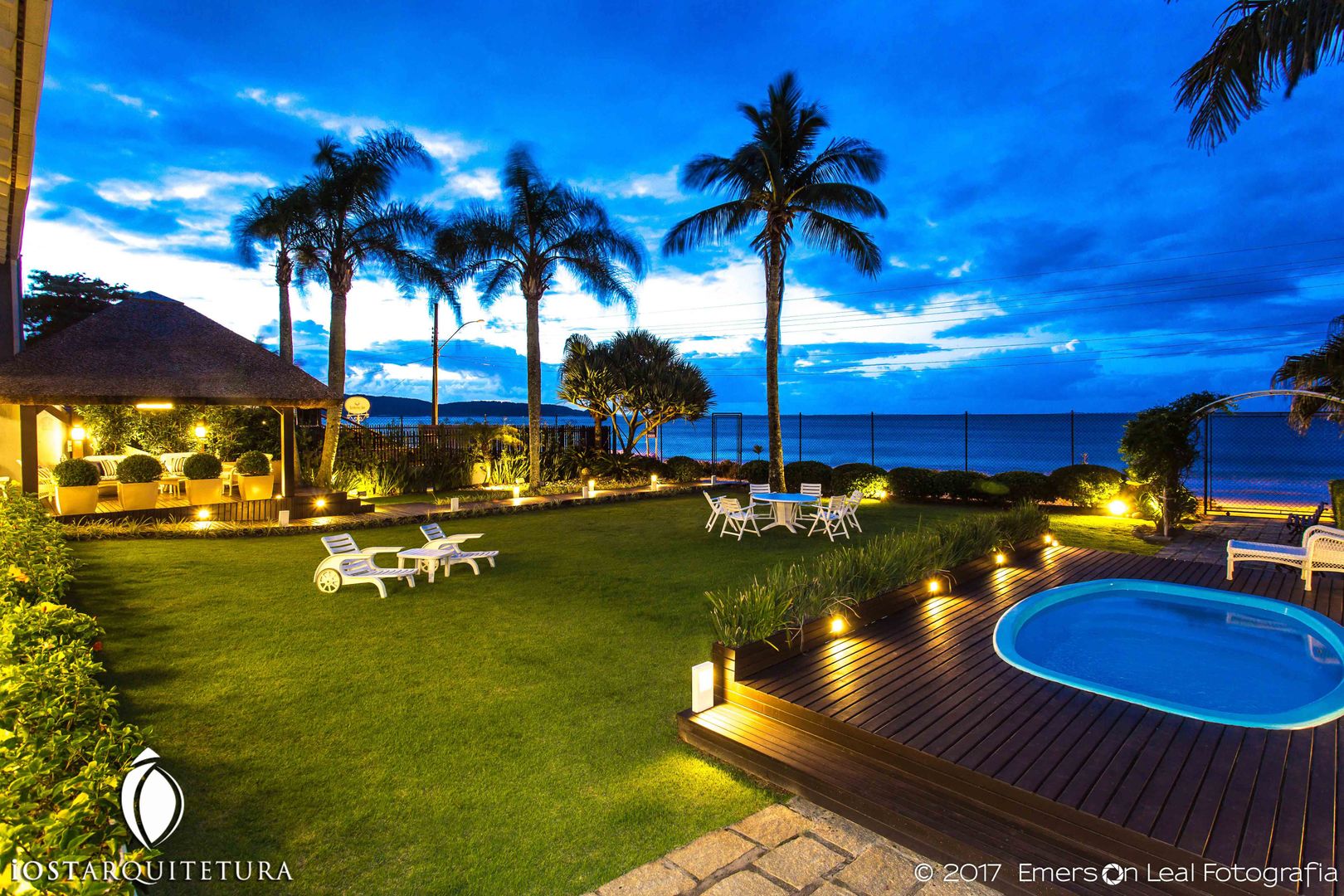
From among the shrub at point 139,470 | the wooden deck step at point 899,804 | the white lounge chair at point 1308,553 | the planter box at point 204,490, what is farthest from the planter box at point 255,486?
the white lounge chair at point 1308,553

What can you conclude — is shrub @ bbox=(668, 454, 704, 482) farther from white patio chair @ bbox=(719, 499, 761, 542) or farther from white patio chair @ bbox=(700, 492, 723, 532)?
white patio chair @ bbox=(719, 499, 761, 542)

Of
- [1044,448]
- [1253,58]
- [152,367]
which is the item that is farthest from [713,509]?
[1044,448]

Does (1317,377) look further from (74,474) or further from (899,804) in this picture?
(74,474)

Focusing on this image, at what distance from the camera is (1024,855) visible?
104 inches

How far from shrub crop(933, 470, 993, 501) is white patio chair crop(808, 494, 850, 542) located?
492 cm

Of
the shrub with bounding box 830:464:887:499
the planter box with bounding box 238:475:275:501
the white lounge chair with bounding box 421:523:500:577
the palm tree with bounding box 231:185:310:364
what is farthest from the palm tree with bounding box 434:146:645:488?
the shrub with bounding box 830:464:887:499

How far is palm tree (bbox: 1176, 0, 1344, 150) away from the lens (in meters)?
5.51

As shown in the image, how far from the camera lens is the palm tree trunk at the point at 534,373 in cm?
1560

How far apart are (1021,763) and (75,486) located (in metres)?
13.8

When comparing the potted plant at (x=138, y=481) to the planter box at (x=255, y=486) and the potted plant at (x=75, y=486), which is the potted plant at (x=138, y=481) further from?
the planter box at (x=255, y=486)

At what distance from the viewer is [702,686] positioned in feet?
13.2

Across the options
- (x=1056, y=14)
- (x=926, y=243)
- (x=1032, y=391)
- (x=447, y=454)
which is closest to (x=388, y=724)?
(x=447, y=454)

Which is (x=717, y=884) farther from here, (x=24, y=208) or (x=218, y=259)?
(x=218, y=259)

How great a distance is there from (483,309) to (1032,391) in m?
43.2
